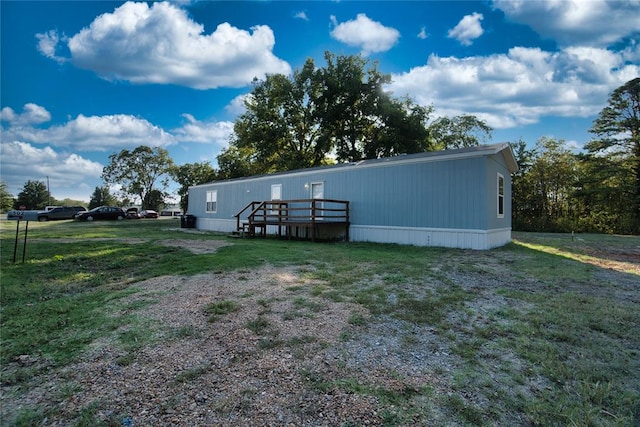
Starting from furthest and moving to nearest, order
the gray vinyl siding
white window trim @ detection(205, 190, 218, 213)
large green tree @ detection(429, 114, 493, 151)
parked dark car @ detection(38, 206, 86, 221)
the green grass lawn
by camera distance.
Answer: large green tree @ detection(429, 114, 493, 151) → parked dark car @ detection(38, 206, 86, 221) → white window trim @ detection(205, 190, 218, 213) → the gray vinyl siding → the green grass lawn

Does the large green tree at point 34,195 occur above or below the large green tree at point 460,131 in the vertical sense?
below

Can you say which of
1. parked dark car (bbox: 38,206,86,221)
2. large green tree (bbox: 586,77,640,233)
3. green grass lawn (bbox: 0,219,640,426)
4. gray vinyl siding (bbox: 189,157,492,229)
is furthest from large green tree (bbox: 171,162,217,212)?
large green tree (bbox: 586,77,640,233)

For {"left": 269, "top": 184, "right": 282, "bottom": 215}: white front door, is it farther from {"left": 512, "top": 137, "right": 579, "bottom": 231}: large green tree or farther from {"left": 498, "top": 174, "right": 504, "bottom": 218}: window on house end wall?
{"left": 512, "top": 137, "right": 579, "bottom": 231}: large green tree

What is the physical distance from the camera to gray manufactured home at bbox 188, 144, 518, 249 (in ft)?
30.1

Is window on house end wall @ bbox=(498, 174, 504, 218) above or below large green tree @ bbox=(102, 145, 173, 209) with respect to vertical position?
below

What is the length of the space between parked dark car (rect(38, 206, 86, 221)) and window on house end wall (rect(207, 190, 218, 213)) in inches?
632

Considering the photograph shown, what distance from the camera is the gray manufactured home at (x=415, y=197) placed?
918 centimetres

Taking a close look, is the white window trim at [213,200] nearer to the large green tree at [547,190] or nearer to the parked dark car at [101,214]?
the parked dark car at [101,214]

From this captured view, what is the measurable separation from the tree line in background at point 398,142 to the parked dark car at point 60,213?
31.0 ft

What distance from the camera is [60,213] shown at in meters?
26.5

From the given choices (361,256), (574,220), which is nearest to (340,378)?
(361,256)

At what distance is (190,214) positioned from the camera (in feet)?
64.6

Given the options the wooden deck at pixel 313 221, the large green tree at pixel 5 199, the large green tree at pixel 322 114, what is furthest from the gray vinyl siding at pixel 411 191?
the large green tree at pixel 5 199

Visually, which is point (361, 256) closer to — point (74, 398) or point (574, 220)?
point (74, 398)
